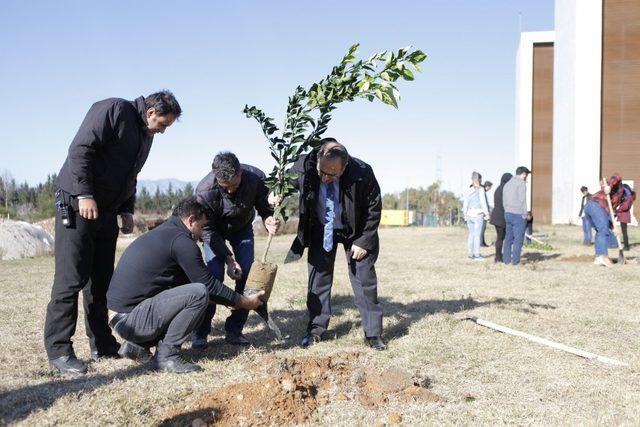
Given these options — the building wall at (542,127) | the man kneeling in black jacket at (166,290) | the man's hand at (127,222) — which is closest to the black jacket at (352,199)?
the man kneeling in black jacket at (166,290)

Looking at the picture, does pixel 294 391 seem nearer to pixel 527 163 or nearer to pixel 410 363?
pixel 410 363

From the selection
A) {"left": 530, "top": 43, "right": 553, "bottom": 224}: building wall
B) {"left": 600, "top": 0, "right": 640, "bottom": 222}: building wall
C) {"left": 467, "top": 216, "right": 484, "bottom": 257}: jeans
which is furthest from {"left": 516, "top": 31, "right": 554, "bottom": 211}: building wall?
{"left": 467, "top": 216, "right": 484, "bottom": 257}: jeans

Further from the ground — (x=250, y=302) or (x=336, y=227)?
(x=336, y=227)

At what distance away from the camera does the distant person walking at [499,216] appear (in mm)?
11523

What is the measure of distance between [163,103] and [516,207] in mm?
8108

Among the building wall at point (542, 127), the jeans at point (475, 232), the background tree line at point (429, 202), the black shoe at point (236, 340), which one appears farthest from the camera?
the background tree line at point (429, 202)

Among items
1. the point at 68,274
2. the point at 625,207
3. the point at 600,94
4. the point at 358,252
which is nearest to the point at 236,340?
the point at 358,252

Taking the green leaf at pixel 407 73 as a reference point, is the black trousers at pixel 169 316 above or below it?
below

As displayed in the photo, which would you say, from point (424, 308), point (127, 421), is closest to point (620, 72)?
point (424, 308)

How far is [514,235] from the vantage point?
430 inches

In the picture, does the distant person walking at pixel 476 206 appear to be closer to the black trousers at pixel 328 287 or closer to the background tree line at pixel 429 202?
the black trousers at pixel 328 287

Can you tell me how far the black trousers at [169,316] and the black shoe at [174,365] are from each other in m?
0.04

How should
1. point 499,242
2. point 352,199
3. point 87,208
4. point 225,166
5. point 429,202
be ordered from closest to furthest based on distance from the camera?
point 87,208
point 225,166
point 352,199
point 499,242
point 429,202

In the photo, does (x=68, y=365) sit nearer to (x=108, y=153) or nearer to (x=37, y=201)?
(x=108, y=153)
